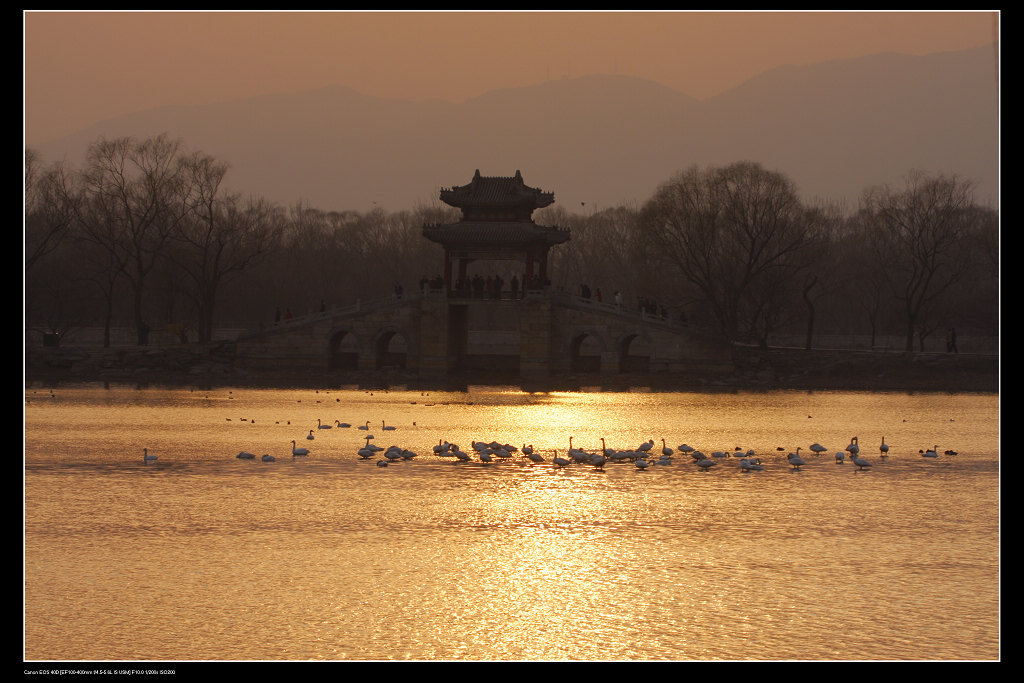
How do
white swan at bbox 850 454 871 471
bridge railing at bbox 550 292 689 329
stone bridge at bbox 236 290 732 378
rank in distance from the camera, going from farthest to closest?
1. bridge railing at bbox 550 292 689 329
2. stone bridge at bbox 236 290 732 378
3. white swan at bbox 850 454 871 471

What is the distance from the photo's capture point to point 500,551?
18.6 m

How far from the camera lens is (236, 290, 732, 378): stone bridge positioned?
6194cm

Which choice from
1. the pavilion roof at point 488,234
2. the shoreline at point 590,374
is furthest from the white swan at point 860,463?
the pavilion roof at point 488,234

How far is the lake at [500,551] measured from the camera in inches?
565

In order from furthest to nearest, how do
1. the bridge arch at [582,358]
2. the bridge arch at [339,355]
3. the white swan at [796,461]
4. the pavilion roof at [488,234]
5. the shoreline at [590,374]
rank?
the bridge arch at [339,355] < the pavilion roof at [488,234] < the bridge arch at [582,358] < the shoreline at [590,374] < the white swan at [796,461]

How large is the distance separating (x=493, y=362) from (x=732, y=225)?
1559cm

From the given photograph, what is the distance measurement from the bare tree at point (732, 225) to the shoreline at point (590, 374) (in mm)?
3690

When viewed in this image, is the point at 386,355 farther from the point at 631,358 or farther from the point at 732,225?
the point at 732,225

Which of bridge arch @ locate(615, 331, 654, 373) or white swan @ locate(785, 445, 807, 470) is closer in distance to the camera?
white swan @ locate(785, 445, 807, 470)

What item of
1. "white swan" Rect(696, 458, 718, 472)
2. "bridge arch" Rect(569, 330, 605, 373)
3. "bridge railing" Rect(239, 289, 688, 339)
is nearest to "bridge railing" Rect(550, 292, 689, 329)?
"bridge railing" Rect(239, 289, 688, 339)

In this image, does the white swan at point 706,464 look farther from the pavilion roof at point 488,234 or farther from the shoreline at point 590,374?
the pavilion roof at point 488,234

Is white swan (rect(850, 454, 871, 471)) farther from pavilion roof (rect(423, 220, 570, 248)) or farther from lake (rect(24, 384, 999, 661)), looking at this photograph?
pavilion roof (rect(423, 220, 570, 248))

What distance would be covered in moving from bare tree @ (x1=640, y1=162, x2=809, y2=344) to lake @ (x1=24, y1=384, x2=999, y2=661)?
102ft
